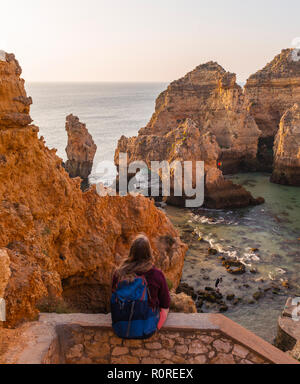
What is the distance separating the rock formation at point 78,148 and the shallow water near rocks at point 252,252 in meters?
10.6

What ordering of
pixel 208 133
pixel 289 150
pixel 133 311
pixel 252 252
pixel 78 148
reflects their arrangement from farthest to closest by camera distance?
pixel 78 148 < pixel 289 150 < pixel 208 133 < pixel 252 252 < pixel 133 311

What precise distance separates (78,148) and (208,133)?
37.3 ft

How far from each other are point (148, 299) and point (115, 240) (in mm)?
3713

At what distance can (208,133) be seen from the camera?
91.4 feet

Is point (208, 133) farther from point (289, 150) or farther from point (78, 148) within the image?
point (78, 148)

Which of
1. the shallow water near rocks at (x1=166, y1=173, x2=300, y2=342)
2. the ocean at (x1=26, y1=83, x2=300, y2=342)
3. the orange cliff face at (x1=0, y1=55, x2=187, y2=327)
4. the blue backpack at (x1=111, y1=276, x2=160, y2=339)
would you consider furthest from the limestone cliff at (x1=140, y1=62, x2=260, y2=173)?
the blue backpack at (x1=111, y1=276, x2=160, y2=339)

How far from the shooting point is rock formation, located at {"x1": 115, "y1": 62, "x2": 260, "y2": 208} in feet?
82.4

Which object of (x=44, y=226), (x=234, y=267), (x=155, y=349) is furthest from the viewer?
(x=234, y=267)

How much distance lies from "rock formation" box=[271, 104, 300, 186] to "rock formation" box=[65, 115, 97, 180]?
16.7 m

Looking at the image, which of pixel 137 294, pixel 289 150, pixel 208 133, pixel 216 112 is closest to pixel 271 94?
pixel 216 112

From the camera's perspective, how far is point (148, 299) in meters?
4.07
